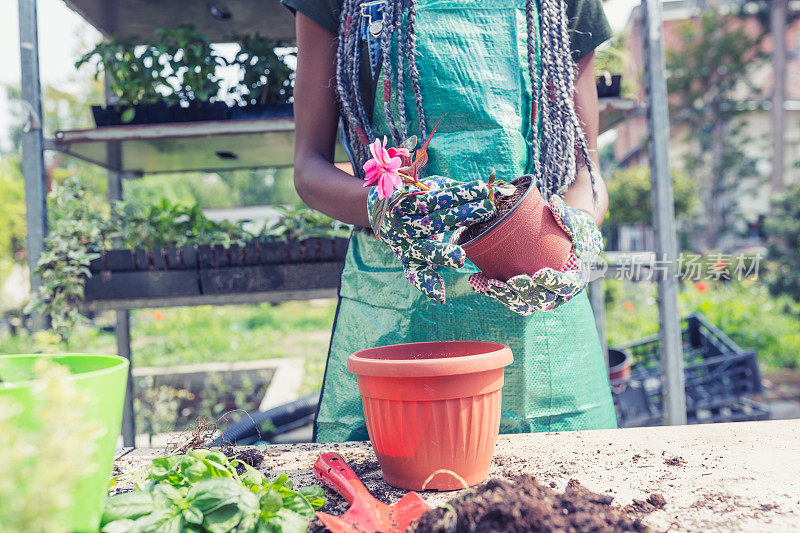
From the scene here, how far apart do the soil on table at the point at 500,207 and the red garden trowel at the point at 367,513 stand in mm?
401

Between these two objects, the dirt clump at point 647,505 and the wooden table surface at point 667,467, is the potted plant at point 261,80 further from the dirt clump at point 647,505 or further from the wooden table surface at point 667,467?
the dirt clump at point 647,505

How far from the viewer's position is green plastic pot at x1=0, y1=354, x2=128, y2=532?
1.47 feet

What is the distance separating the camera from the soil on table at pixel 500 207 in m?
0.89

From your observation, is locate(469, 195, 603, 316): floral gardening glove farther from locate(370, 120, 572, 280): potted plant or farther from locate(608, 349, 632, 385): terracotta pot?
locate(608, 349, 632, 385): terracotta pot

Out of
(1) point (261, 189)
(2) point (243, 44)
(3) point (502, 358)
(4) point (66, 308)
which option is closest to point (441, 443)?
(3) point (502, 358)

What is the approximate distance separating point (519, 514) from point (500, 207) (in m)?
0.50

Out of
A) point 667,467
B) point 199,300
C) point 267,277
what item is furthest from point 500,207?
point 199,300

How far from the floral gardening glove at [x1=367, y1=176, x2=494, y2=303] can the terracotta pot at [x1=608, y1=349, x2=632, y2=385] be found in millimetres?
1941

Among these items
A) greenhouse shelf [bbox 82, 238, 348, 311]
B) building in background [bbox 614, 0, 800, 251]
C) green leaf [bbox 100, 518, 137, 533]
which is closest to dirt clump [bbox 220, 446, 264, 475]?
green leaf [bbox 100, 518, 137, 533]

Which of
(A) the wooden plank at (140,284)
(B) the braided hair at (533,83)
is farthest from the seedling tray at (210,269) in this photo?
(B) the braided hair at (533,83)

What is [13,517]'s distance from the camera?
0.36m

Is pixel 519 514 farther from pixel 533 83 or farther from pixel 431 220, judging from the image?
pixel 533 83

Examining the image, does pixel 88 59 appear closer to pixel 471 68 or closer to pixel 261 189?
pixel 471 68

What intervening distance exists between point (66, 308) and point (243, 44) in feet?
4.39
